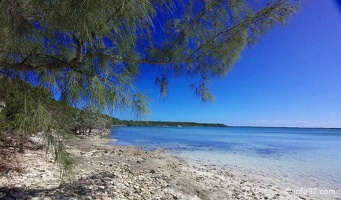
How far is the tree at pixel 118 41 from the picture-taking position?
158cm

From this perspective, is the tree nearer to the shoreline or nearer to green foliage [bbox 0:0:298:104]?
green foliage [bbox 0:0:298:104]

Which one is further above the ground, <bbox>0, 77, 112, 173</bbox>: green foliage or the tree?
the tree

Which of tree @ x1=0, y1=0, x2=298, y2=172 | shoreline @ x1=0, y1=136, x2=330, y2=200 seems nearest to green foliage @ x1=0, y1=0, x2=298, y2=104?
tree @ x1=0, y1=0, x2=298, y2=172

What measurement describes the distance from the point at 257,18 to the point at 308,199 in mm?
3762

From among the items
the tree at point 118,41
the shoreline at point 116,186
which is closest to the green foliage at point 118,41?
the tree at point 118,41

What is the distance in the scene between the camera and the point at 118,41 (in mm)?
2213

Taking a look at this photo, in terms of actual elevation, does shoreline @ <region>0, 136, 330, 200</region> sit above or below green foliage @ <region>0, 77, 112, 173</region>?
below

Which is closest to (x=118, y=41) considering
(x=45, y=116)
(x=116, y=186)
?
(x=45, y=116)

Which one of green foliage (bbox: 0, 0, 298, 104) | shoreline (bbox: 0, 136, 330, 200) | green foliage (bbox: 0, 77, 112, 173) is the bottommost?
shoreline (bbox: 0, 136, 330, 200)

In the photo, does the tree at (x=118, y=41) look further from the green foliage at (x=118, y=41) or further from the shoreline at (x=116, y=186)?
the shoreline at (x=116, y=186)

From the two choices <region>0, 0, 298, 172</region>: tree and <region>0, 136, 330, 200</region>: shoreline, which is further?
<region>0, 136, 330, 200</region>: shoreline

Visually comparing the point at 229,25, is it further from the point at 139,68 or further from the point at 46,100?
the point at 46,100

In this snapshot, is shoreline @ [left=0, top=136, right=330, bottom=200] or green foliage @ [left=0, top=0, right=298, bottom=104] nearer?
green foliage @ [left=0, top=0, right=298, bottom=104]

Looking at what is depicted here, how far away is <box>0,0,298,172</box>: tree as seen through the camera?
1.58 meters
